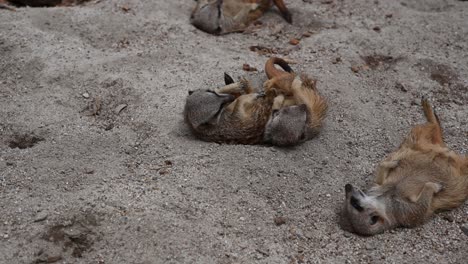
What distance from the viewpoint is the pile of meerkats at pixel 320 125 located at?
3.21 m

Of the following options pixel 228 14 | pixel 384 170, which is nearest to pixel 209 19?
pixel 228 14

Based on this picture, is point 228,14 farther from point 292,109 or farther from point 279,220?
point 279,220

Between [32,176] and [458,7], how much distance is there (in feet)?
13.8

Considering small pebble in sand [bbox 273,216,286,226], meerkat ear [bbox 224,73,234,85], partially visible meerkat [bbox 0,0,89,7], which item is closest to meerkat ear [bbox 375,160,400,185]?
small pebble in sand [bbox 273,216,286,226]

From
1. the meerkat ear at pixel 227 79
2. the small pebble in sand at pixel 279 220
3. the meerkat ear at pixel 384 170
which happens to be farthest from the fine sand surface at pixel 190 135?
the meerkat ear at pixel 227 79

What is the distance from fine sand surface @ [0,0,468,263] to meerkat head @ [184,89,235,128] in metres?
0.16

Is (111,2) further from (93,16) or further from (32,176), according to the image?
(32,176)

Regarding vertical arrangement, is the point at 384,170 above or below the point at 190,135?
above

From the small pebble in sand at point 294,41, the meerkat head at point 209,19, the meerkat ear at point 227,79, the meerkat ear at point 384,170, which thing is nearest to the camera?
the meerkat ear at point 384,170

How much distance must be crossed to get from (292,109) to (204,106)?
0.60 meters

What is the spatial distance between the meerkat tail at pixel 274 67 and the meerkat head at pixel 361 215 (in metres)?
1.35

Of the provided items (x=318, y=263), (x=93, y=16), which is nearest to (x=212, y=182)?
(x=318, y=263)

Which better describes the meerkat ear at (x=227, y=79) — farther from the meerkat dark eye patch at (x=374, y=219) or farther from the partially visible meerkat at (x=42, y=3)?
the partially visible meerkat at (x=42, y=3)

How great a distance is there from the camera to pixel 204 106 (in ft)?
12.5
